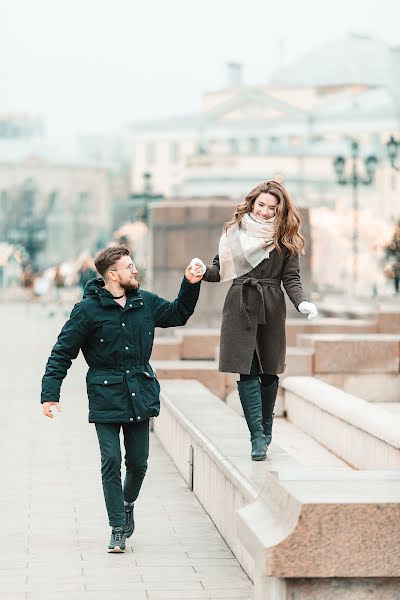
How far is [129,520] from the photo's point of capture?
888 cm

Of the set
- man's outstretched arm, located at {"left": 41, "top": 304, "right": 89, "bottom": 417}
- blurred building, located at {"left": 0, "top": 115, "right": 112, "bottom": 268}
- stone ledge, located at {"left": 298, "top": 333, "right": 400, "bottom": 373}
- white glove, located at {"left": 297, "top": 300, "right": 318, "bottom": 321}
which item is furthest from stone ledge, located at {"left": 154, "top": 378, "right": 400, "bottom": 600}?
blurred building, located at {"left": 0, "top": 115, "right": 112, "bottom": 268}

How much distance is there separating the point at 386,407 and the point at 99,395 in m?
8.07

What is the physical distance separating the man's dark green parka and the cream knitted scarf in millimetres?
443

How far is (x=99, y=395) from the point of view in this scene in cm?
840

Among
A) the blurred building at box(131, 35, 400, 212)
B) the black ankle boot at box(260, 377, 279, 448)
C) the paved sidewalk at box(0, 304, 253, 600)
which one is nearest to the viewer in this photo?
the paved sidewalk at box(0, 304, 253, 600)

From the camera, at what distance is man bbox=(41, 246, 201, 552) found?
27.5 ft

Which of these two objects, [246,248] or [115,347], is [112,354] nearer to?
[115,347]

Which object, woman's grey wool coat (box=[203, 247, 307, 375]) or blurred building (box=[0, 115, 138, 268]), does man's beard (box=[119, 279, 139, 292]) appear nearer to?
woman's grey wool coat (box=[203, 247, 307, 375])

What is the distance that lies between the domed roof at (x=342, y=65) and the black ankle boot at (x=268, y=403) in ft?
492

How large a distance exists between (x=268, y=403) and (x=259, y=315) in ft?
1.81

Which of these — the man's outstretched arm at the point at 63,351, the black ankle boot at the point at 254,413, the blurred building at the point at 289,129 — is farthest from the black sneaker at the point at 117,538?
the blurred building at the point at 289,129

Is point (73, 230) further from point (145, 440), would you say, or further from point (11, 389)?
point (145, 440)

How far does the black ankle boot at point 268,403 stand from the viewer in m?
9.04

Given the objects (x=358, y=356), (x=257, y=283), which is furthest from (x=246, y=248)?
(x=358, y=356)
